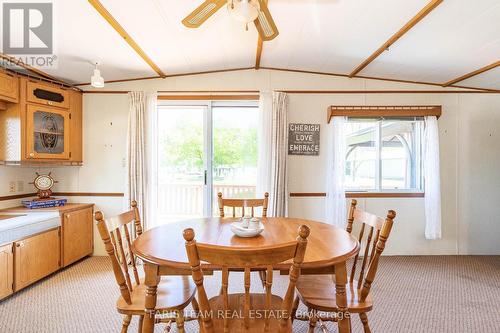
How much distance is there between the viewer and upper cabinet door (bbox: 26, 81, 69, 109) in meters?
2.99

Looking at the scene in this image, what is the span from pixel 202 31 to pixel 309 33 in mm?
1004

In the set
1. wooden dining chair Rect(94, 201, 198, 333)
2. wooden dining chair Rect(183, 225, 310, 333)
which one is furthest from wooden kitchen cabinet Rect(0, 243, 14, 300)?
wooden dining chair Rect(183, 225, 310, 333)

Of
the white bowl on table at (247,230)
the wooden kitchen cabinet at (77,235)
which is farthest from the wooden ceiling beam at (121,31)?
the wooden kitchen cabinet at (77,235)

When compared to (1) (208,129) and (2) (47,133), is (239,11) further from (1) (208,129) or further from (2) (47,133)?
(2) (47,133)

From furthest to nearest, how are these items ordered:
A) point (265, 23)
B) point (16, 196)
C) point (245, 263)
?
point (16, 196)
point (265, 23)
point (245, 263)

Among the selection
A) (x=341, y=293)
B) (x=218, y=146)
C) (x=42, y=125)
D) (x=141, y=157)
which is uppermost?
(x=42, y=125)

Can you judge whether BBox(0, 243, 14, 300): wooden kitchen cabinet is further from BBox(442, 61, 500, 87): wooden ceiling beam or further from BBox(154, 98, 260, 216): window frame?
BBox(442, 61, 500, 87): wooden ceiling beam

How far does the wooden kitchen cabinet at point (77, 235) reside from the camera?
317cm

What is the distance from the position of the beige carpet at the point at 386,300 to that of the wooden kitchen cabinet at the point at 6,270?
12 cm

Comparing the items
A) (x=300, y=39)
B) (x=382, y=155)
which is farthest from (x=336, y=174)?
(x=300, y=39)

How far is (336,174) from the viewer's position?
362 cm

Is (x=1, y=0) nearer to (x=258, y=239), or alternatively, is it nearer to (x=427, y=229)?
(x=258, y=239)

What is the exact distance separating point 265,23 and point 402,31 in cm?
140

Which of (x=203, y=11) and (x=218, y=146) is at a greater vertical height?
(x=203, y=11)
